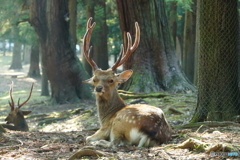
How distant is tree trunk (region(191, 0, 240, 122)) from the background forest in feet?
0.06

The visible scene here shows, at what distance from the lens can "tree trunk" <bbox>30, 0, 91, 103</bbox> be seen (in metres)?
19.4

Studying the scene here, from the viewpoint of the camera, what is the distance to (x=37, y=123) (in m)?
14.5

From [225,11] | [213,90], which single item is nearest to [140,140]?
[213,90]

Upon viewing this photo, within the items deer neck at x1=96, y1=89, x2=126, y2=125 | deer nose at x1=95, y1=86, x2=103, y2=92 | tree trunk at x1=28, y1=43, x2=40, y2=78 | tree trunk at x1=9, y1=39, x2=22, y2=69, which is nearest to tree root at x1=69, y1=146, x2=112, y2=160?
deer nose at x1=95, y1=86, x2=103, y2=92

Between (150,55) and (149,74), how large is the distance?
2.41 feet

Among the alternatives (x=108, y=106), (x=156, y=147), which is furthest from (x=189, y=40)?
(x=156, y=147)

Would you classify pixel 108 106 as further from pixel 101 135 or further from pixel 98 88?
pixel 101 135

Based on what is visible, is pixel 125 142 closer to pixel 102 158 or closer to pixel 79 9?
pixel 102 158

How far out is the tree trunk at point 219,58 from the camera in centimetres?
840

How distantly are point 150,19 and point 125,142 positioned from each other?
870cm

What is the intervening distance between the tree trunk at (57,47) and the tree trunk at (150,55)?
545 centimetres

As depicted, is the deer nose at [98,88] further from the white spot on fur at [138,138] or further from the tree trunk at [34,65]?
the tree trunk at [34,65]

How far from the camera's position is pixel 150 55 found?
14.6 metres

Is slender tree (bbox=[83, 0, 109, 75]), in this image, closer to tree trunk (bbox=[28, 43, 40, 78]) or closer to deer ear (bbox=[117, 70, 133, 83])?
tree trunk (bbox=[28, 43, 40, 78])
